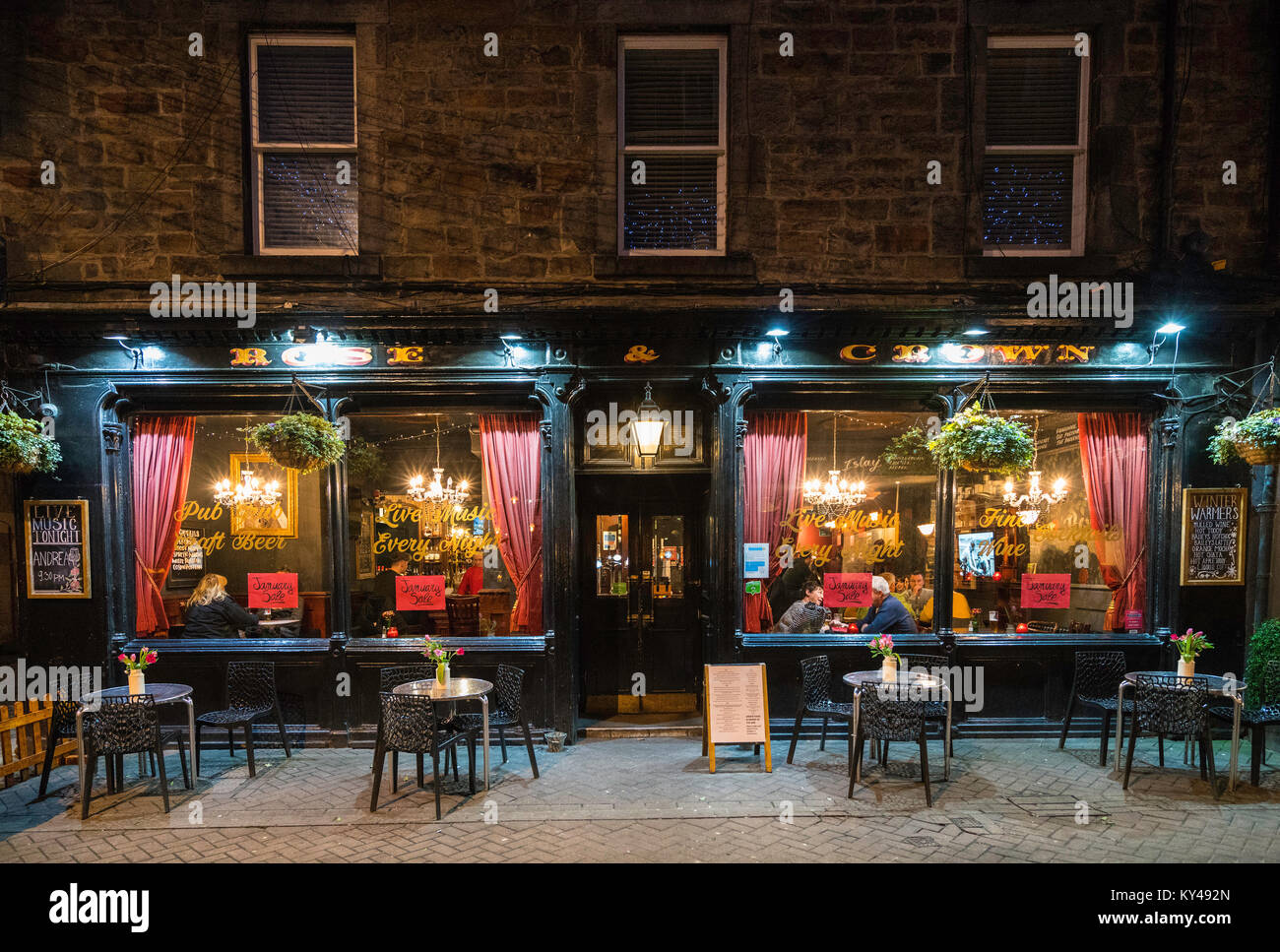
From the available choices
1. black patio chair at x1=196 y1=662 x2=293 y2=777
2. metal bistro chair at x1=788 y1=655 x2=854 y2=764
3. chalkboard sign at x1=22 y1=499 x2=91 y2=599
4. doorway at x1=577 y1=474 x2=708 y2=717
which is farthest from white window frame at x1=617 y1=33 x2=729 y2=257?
chalkboard sign at x1=22 y1=499 x2=91 y2=599

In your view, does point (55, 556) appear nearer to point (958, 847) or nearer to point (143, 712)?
point (143, 712)

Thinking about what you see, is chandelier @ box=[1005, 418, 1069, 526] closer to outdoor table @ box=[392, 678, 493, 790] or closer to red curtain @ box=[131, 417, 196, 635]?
outdoor table @ box=[392, 678, 493, 790]

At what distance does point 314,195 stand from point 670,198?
410cm

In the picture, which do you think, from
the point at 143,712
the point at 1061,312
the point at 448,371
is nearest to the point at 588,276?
the point at 448,371

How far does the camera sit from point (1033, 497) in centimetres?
891

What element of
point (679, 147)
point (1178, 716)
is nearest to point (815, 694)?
point (1178, 716)

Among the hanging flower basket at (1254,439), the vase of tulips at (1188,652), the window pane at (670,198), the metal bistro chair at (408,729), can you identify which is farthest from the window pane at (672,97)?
the vase of tulips at (1188,652)

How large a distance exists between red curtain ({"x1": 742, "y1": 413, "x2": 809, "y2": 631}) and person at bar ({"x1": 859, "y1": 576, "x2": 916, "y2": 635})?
1.19 m

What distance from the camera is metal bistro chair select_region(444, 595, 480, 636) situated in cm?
855

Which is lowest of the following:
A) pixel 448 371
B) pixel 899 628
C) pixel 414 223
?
pixel 899 628

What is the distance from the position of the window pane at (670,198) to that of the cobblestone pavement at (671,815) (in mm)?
5884

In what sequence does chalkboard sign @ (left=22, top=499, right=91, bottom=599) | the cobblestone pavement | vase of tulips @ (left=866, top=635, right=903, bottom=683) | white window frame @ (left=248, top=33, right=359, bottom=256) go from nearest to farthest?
the cobblestone pavement → vase of tulips @ (left=866, top=635, right=903, bottom=683) → chalkboard sign @ (left=22, top=499, right=91, bottom=599) → white window frame @ (left=248, top=33, right=359, bottom=256)

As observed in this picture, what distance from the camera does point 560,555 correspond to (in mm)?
8234

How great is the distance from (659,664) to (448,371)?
4.39 meters
